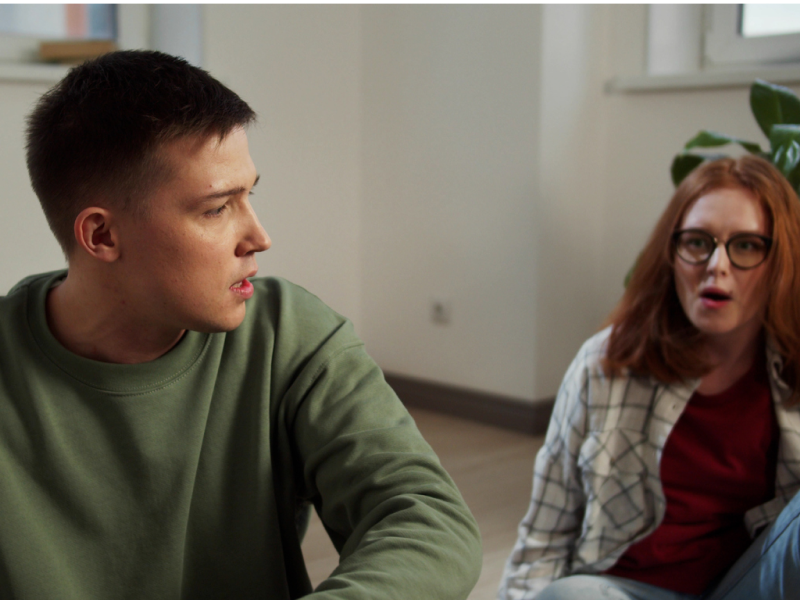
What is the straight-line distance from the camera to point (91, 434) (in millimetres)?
889

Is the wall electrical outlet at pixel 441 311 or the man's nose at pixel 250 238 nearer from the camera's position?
the man's nose at pixel 250 238

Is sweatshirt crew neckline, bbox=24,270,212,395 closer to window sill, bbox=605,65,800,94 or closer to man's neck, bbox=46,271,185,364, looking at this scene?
man's neck, bbox=46,271,185,364

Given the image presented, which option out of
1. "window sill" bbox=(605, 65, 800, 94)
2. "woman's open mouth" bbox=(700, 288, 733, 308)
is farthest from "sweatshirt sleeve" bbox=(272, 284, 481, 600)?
"window sill" bbox=(605, 65, 800, 94)

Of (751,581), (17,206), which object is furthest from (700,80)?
(17,206)

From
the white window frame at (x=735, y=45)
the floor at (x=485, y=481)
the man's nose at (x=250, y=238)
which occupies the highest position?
the white window frame at (x=735, y=45)

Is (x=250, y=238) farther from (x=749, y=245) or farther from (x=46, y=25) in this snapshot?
(x=46, y=25)

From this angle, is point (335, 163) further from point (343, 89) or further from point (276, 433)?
point (276, 433)

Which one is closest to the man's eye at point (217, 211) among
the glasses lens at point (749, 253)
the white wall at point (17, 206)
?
the glasses lens at point (749, 253)

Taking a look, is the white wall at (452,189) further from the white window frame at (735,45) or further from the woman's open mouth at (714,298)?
the woman's open mouth at (714,298)

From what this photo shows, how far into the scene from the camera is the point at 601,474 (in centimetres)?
147

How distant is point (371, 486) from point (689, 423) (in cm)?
79

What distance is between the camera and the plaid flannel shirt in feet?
4.74

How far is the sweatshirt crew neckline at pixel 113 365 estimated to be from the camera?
0.89 meters

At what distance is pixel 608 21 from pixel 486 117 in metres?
0.56
